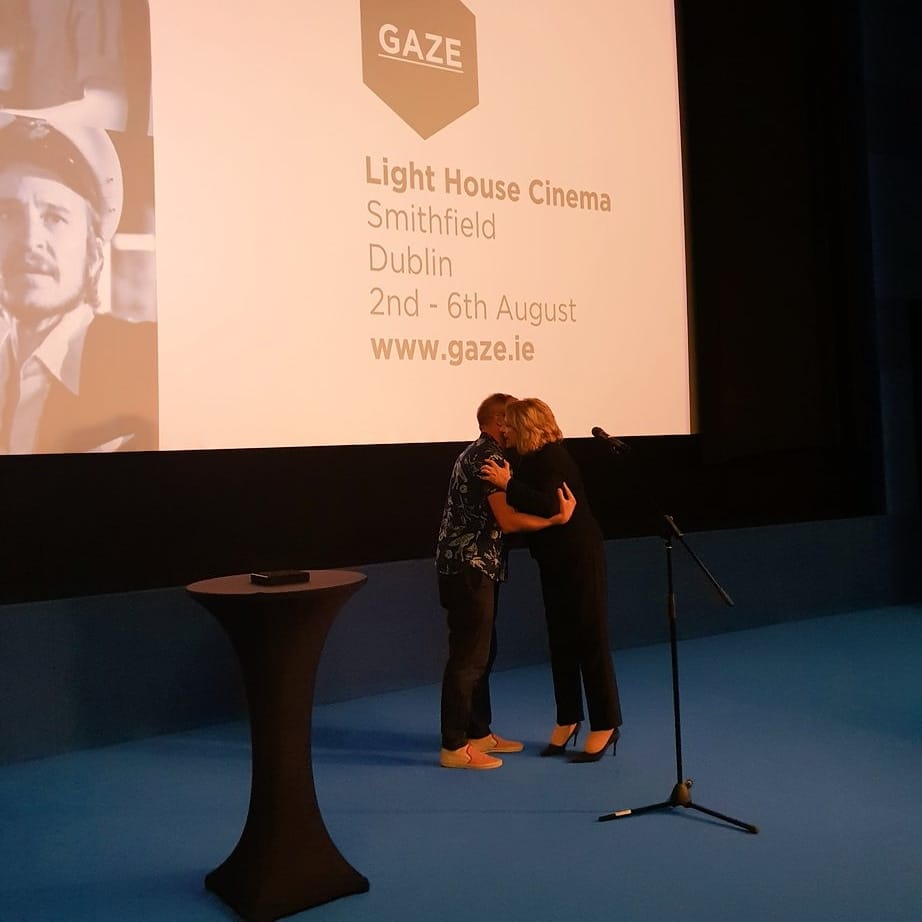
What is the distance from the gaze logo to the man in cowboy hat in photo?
1.34 m

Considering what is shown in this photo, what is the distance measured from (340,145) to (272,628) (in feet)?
8.87

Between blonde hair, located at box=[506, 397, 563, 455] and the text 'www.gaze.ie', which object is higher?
the text 'www.gaze.ie'

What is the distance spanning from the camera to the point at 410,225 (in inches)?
177

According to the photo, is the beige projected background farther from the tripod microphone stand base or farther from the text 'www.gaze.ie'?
the tripod microphone stand base

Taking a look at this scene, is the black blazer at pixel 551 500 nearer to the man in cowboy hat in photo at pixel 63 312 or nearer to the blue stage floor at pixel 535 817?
the blue stage floor at pixel 535 817

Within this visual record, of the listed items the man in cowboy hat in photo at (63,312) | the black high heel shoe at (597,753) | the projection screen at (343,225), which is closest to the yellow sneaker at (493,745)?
the black high heel shoe at (597,753)

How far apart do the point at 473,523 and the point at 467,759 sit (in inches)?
31.9

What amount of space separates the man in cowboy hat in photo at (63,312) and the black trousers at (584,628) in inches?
68.3

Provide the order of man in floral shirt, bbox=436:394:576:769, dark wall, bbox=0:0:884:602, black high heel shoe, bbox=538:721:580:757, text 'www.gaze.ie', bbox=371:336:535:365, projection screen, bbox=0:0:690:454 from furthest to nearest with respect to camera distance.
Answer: text 'www.gaze.ie', bbox=371:336:535:365 < dark wall, bbox=0:0:884:602 < projection screen, bbox=0:0:690:454 < black high heel shoe, bbox=538:721:580:757 < man in floral shirt, bbox=436:394:576:769

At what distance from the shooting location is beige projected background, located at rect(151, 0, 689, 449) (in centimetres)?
399

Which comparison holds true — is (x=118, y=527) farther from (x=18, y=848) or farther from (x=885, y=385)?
(x=885, y=385)

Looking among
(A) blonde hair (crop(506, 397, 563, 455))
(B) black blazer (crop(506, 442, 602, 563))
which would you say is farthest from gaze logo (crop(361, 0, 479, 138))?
(B) black blazer (crop(506, 442, 602, 563))

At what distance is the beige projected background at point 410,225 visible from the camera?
399cm

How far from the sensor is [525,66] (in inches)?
192
